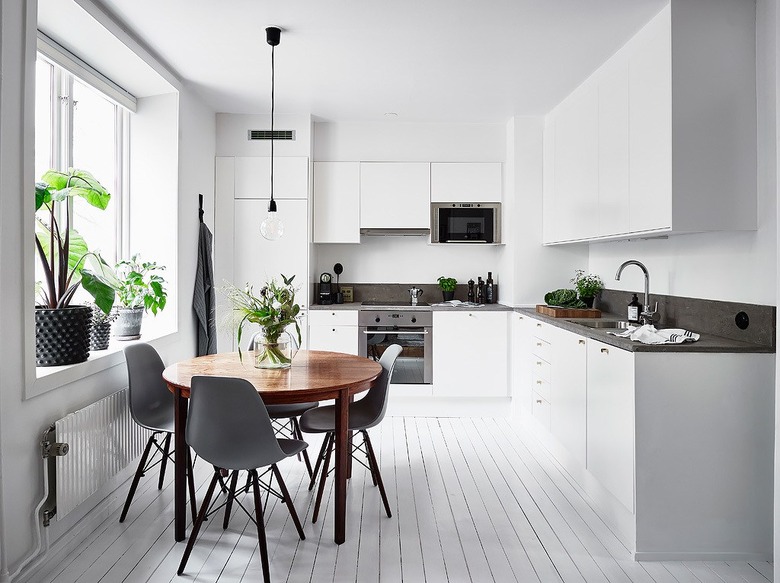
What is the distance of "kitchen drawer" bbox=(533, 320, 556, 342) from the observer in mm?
3807

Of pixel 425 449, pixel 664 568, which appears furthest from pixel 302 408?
pixel 664 568

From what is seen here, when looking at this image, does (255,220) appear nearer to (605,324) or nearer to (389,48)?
(389,48)

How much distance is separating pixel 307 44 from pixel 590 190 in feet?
6.77

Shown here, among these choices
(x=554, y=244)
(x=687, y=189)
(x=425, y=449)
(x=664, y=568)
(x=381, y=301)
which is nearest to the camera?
(x=664, y=568)

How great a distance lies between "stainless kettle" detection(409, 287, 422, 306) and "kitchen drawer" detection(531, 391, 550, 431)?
1464 millimetres

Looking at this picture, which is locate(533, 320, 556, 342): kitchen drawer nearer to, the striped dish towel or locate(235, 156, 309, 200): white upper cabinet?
the striped dish towel

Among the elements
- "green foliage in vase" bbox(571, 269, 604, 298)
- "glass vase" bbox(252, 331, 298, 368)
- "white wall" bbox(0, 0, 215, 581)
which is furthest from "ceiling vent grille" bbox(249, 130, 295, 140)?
"green foliage in vase" bbox(571, 269, 604, 298)

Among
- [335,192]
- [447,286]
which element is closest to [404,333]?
[447,286]

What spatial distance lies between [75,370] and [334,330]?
2442 mm

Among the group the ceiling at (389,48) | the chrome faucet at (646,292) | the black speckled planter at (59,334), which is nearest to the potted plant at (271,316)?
the black speckled planter at (59,334)

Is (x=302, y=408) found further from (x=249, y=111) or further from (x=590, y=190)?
(x=249, y=111)

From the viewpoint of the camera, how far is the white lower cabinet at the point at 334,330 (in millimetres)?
4828

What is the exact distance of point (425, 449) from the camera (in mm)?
3990

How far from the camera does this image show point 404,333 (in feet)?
15.9
